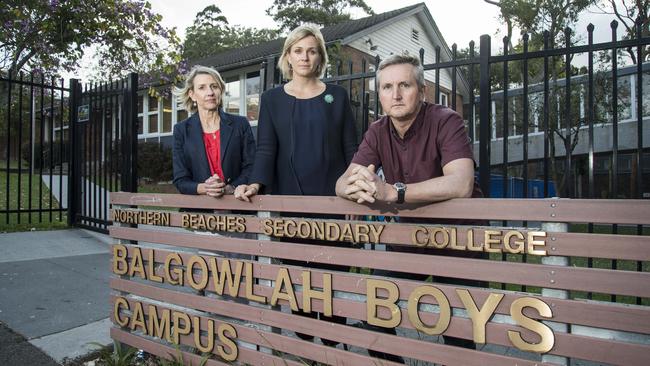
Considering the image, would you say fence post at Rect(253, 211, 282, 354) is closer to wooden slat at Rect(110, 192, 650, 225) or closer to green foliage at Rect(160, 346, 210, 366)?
wooden slat at Rect(110, 192, 650, 225)

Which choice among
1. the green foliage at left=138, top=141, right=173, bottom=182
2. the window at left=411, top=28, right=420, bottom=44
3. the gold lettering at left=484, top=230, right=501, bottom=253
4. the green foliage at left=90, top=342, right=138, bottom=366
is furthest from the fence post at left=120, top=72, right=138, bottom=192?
the window at left=411, top=28, right=420, bottom=44

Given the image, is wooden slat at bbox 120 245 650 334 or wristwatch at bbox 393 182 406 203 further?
wristwatch at bbox 393 182 406 203

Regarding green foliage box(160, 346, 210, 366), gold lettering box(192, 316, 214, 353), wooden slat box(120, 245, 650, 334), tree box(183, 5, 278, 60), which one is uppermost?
tree box(183, 5, 278, 60)

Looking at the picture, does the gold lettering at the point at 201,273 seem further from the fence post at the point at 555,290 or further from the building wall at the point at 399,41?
the building wall at the point at 399,41

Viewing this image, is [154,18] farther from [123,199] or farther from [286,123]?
[286,123]

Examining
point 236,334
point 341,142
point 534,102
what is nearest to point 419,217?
point 341,142

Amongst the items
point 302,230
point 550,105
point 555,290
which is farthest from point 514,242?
point 550,105

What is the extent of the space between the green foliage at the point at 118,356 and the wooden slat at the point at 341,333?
0.39m

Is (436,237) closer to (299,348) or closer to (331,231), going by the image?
(331,231)

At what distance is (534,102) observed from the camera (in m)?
12.5

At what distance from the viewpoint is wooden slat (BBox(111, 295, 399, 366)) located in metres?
2.05

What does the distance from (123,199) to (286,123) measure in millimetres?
1260

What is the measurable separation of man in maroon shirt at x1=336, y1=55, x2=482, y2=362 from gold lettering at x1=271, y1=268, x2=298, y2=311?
0.43 meters

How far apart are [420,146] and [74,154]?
293 inches
